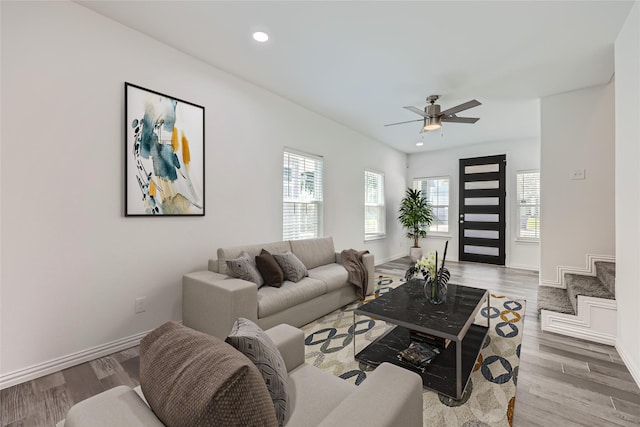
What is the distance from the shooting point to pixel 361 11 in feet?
7.51

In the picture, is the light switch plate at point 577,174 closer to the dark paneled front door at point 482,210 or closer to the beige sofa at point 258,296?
the dark paneled front door at point 482,210

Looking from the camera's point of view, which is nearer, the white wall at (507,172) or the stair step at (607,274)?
the stair step at (607,274)

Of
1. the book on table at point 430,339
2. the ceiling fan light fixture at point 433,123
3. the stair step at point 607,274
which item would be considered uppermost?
the ceiling fan light fixture at point 433,123

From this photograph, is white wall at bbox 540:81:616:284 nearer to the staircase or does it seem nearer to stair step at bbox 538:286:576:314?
stair step at bbox 538:286:576:314

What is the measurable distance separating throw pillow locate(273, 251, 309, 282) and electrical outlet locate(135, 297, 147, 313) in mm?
1284

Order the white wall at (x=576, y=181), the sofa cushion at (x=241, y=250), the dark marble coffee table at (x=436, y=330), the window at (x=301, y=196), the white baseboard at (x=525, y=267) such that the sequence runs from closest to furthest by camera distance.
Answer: the dark marble coffee table at (x=436, y=330)
the sofa cushion at (x=241, y=250)
the white wall at (x=576, y=181)
the window at (x=301, y=196)
the white baseboard at (x=525, y=267)

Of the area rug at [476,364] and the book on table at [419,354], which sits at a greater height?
the book on table at [419,354]

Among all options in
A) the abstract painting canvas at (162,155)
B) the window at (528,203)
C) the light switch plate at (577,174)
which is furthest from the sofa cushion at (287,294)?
the window at (528,203)

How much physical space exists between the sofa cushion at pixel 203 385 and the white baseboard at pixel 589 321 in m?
3.33

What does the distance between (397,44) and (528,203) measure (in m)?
5.09

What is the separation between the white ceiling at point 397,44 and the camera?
228 cm

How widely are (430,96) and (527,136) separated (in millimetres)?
3452

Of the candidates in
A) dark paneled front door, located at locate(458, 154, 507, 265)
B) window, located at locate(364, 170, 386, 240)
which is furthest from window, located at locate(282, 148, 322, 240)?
dark paneled front door, located at locate(458, 154, 507, 265)

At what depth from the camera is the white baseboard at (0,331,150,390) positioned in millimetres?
2000
